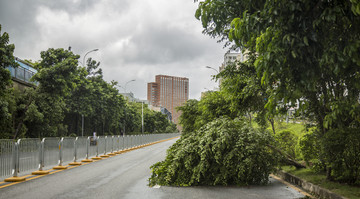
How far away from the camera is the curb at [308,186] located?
7.19 m

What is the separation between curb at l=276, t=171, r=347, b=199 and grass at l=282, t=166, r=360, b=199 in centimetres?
15

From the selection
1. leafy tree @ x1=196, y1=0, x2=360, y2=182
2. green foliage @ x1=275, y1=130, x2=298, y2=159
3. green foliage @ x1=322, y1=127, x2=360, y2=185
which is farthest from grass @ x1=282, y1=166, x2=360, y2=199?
green foliage @ x1=275, y1=130, x2=298, y2=159

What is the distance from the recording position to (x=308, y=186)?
8.60 meters

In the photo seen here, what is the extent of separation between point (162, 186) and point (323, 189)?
4.09m

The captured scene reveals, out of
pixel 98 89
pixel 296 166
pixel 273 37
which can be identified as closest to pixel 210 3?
pixel 273 37

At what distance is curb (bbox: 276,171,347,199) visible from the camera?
7193 millimetres

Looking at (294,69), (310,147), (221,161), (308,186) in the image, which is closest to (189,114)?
(310,147)

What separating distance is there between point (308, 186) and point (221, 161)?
2.29 meters

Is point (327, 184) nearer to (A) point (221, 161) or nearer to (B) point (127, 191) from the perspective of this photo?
(A) point (221, 161)

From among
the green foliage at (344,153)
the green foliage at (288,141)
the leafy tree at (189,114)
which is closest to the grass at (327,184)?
the green foliage at (344,153)

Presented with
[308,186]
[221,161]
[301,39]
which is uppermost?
[301,39]

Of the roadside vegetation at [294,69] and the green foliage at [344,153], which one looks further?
the green foliage at [344,153]

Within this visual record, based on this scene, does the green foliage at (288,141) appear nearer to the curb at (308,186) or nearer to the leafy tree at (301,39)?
the curb at (308,186)

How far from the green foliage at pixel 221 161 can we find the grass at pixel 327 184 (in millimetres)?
1149
